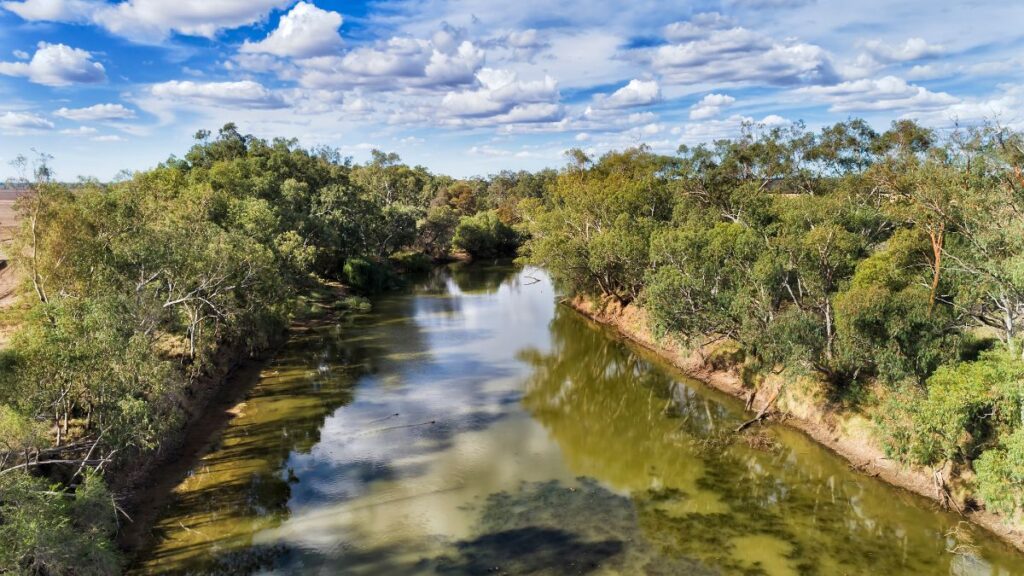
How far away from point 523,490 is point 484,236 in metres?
73.3

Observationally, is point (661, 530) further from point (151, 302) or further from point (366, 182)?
point (366, 182)

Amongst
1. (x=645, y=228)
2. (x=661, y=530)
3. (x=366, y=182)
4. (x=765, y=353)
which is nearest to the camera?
(x=661, y=530)

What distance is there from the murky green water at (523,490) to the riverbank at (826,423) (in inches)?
25.9

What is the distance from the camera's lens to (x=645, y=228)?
47719 millimetres

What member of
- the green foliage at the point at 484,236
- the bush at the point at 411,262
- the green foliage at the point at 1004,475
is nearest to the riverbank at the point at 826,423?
the green foliage at the point at 1004,475

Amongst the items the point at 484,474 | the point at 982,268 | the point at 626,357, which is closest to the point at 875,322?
the point at 982,268

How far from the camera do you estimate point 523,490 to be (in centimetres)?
2488

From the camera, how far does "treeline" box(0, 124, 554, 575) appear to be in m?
16.3

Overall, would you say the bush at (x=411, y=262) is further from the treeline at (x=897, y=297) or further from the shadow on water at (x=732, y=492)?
the shadow on water at (x=732, y=492)

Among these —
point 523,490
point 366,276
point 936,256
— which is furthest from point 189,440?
point 366,276

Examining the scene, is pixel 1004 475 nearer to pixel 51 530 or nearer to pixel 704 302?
pixel 704 302

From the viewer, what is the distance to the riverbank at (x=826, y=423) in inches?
905

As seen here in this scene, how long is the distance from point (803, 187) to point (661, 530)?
1565 inches

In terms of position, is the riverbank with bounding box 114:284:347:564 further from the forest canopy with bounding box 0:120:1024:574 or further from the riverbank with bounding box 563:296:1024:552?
the riverbank with bounding box 563:296:1024:552
